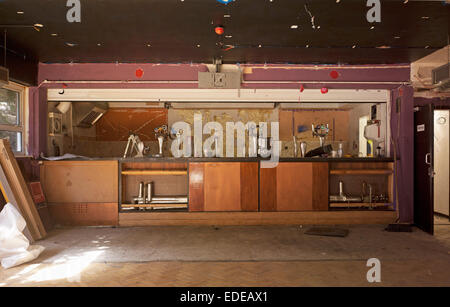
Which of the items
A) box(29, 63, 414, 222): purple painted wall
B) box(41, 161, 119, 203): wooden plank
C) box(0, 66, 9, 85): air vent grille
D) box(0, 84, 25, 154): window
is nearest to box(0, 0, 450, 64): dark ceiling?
box(29, 63, 414, 222): purple painted wall

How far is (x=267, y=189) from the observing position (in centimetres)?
559

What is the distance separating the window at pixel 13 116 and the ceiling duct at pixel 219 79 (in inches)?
127

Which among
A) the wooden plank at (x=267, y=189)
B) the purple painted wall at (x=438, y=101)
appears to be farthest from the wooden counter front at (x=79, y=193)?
the purple painted wall at (x=438, y=101)

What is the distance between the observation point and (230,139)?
835cm

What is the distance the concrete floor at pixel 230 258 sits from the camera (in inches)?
127

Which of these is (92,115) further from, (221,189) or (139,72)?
(221,189)

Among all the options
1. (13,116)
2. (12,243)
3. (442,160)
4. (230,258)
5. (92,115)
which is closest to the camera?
(12,243)

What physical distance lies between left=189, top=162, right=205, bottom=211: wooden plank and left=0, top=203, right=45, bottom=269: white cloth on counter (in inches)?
96.7

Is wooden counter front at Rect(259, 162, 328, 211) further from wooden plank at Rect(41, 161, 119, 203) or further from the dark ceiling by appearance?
wooden plank at Rect(41, 161, 119, 203)

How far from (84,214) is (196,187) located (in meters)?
2.02

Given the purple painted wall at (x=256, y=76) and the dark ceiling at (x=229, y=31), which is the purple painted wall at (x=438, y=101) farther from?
the dark ceiling at (x=229, y=31)

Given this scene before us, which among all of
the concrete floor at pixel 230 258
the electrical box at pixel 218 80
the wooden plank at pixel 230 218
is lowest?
the concrete floor at pixel 230 258

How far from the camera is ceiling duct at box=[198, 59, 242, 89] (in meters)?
5.84

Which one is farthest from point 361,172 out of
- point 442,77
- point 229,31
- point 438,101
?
point 229,31
